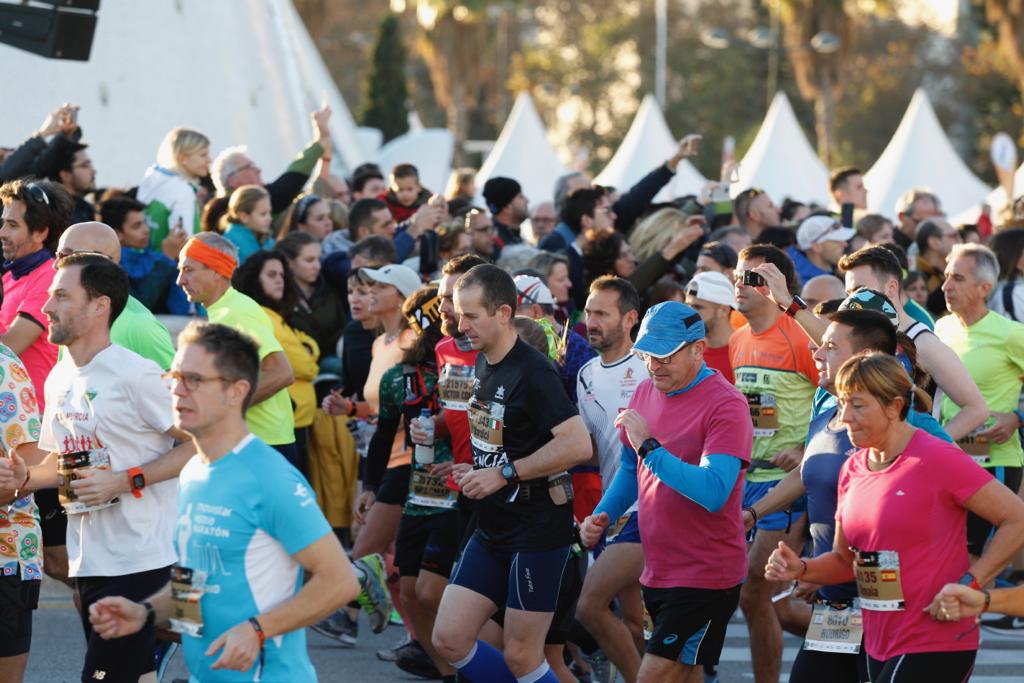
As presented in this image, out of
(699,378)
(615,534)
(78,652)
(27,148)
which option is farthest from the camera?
(27,148)

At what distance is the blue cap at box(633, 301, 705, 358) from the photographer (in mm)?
6059

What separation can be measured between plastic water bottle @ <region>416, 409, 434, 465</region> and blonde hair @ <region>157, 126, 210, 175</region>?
13.4ft

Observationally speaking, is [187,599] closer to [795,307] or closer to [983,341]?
[795,307]

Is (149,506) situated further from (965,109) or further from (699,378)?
(965,109)

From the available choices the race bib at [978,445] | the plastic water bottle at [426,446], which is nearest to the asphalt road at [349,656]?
the race bib at [978,445]

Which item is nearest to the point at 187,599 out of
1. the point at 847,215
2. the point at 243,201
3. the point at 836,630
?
the point at 836,630

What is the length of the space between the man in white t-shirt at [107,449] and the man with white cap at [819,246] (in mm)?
6239

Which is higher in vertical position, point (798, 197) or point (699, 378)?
point (699, 378)

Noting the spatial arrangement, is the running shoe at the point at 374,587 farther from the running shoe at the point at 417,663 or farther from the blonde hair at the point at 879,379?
the blonde hair at the point at 879,379

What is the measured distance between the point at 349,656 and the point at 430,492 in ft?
4.96

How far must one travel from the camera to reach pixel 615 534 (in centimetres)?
727

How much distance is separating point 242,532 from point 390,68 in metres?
36.3

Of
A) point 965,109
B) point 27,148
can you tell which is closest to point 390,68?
Result: point 965,109

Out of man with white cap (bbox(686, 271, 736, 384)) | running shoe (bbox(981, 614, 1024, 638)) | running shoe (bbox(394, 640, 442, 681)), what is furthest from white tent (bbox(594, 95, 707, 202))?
running shoe (bbox(394, 640, 442, 681))
